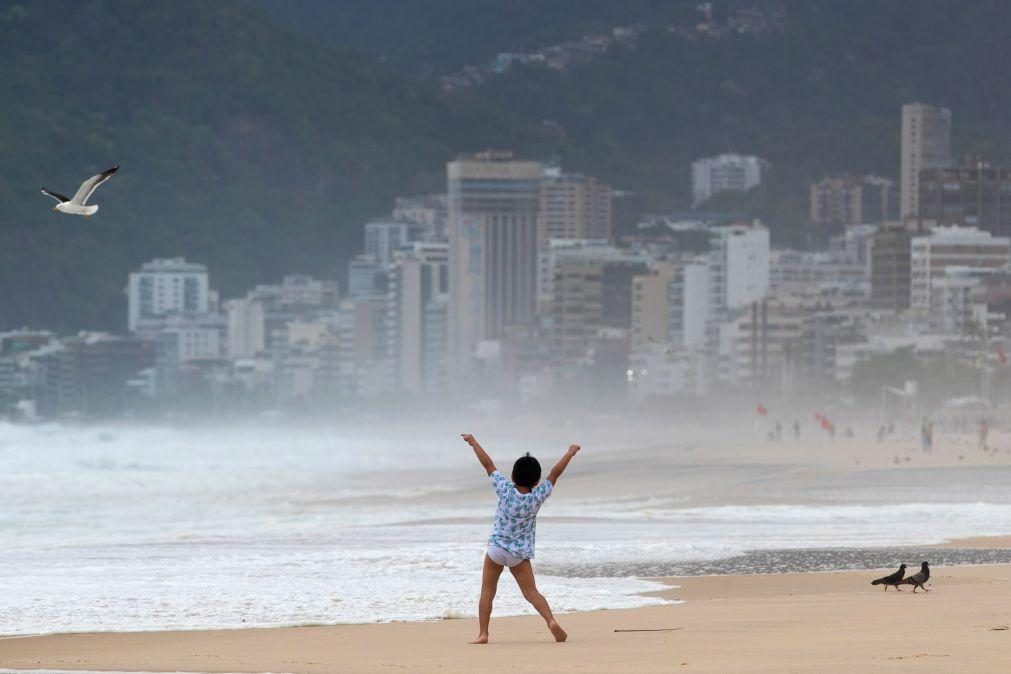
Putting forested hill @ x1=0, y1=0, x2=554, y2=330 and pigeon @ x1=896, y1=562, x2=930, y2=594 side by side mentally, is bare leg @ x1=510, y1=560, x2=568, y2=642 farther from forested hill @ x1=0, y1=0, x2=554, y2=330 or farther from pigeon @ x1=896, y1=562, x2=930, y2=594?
forested hill @ x1=0, y1=0, x2=554, y2=330

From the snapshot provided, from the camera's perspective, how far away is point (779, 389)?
378 ft

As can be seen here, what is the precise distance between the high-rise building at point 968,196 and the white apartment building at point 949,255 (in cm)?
2605

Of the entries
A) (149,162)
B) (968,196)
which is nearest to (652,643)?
(968,196)

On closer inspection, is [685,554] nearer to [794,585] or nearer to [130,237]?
[794,585]

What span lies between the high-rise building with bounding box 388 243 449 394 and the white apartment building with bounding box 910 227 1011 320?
4320 centimetres

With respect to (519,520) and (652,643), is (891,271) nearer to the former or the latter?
(652,643)

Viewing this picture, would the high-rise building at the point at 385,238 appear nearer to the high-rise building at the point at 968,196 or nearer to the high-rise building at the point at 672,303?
the high-rise building at the point at 672,303

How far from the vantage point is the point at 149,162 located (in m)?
176

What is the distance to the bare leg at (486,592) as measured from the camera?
1074 centimetres

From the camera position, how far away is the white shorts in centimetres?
1060

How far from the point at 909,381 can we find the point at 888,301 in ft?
182

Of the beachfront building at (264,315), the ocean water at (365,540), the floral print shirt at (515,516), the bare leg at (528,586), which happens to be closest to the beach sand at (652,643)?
the bare leg at (528,586)

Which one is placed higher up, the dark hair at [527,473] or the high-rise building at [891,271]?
the high-rise building at [891,271]

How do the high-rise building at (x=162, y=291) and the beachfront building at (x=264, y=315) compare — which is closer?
the high-rise building at (x=162, y=291)
